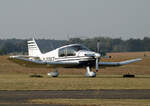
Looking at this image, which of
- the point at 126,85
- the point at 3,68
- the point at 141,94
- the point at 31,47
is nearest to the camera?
the point at 141,94

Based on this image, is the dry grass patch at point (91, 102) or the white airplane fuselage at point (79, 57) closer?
the dry grass patch at point (91, 102)

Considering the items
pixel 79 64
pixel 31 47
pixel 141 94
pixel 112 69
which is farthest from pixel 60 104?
pixel 112 69

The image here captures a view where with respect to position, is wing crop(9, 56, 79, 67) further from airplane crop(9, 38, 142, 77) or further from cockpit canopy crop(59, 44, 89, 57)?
cockpit canopy crop(59, 44, 89, 57)

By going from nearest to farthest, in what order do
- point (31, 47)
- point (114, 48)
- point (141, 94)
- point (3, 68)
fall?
point (141, 94)
point (31, 47)
point (3, 68)
point (114, 48)

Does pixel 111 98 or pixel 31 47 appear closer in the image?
pixel 111 98

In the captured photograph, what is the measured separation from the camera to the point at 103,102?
62.2ft

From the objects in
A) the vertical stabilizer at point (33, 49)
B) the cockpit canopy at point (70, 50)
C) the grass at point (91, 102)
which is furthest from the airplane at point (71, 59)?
the grass at point (91, 102)

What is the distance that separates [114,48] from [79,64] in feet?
387

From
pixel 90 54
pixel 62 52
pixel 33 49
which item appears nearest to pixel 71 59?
pixel 62 52

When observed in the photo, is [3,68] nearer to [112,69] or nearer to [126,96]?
[112,69]

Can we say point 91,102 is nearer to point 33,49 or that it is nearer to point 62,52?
point 62,52

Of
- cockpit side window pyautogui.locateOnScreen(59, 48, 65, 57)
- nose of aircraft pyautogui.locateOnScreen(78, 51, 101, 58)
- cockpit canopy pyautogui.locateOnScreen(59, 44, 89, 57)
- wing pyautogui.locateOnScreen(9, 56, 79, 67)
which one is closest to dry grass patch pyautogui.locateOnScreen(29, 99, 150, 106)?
nose of aircraft pyautogui.locateOnScreen(78, 51, 101, 58)

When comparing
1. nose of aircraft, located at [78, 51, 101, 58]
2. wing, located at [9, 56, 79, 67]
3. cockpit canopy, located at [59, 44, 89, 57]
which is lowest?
wing, located at [9, 56, 79, 67]

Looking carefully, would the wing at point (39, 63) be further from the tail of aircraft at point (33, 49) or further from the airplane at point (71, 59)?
the tail of aircraft at point (33, 49)
